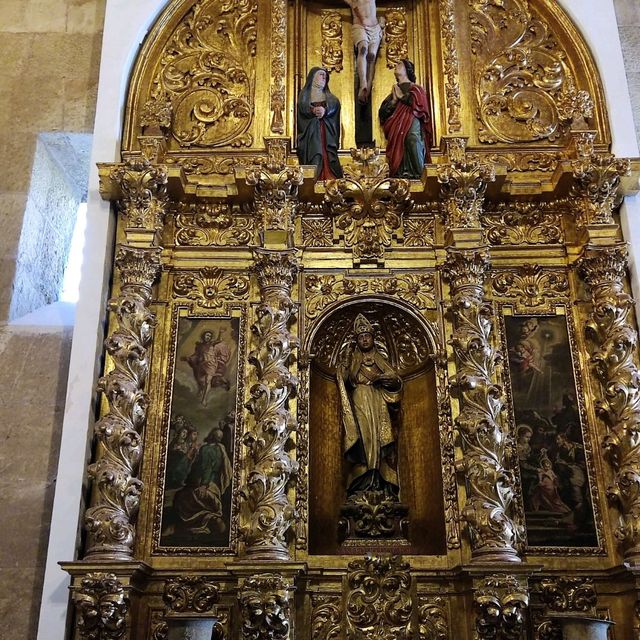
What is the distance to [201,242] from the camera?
884 cm

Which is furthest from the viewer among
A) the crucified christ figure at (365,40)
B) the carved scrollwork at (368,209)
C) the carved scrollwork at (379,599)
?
the crucified christ figure at (365,40)

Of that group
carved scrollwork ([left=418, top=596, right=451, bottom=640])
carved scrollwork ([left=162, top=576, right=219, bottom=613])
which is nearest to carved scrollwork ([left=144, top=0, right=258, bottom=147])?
carved scrollwork ([left=162, top=576, right=219, bottom=613])

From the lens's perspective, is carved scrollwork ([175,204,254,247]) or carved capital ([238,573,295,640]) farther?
carved scrollwork ([175,204,254,247])

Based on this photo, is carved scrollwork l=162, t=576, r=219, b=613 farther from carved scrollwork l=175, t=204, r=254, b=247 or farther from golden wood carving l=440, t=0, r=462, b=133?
golden wood carving l=440, t=0, r=462, b=133

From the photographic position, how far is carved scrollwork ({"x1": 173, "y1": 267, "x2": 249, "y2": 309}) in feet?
28.2

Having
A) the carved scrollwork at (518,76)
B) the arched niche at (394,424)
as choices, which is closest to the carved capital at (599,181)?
the carved scrollwork at (518,76)

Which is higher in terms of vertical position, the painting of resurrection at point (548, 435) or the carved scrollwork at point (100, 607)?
the painting of resurrection at point (548, 435)

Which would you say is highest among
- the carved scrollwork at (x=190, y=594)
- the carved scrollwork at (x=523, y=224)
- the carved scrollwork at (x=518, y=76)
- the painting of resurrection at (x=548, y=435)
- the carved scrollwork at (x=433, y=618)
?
the carved scrollwork at (x=518, y=76)

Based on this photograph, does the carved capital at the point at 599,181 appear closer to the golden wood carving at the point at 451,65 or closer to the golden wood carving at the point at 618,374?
the golden wood carving at the point at 618,374

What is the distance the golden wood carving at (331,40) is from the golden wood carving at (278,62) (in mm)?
581

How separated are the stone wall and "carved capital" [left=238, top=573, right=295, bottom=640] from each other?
216cm

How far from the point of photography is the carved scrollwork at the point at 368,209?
28.7 ft

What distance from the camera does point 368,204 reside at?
8797 mm

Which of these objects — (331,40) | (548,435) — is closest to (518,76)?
(331,40)
